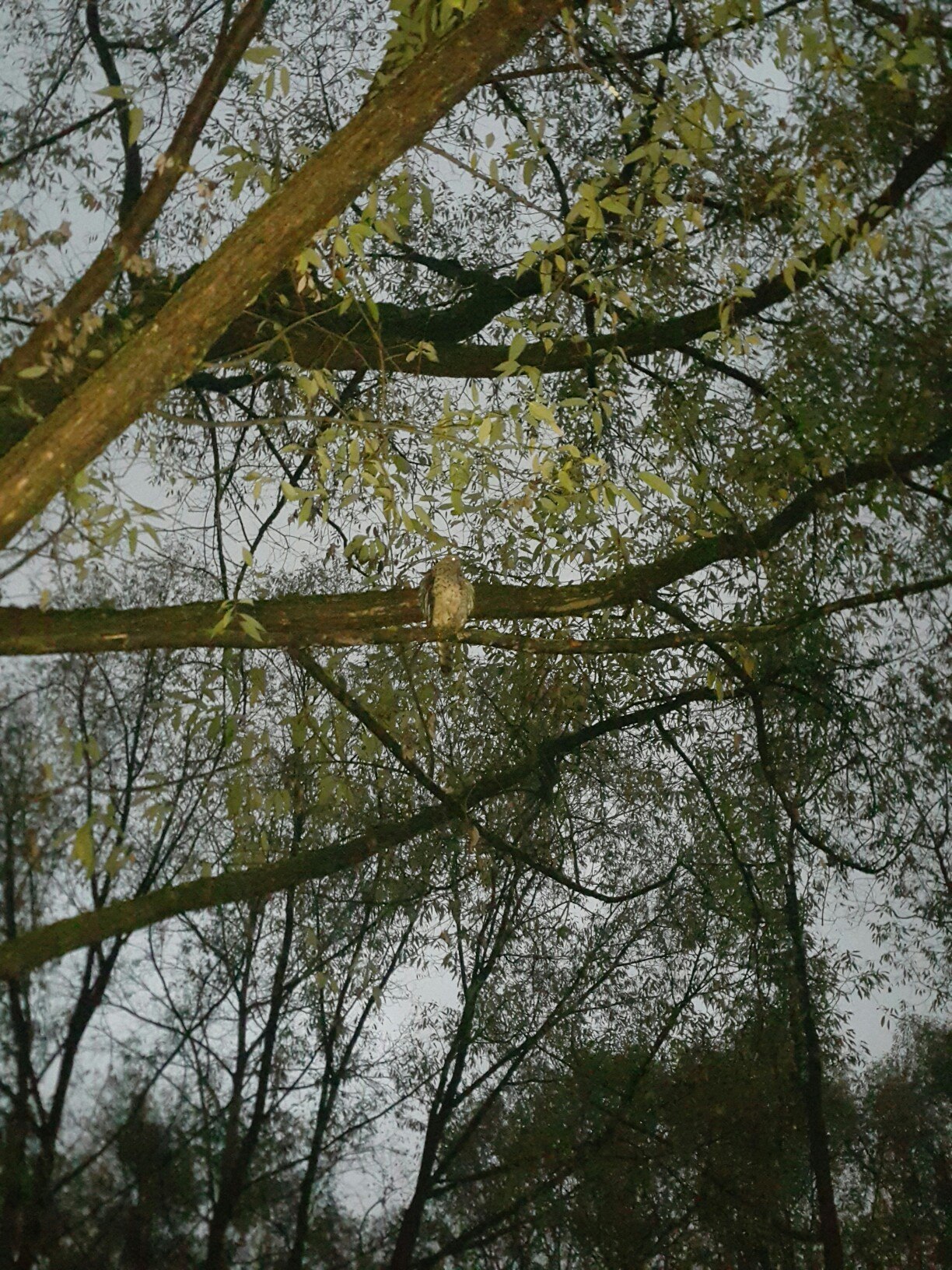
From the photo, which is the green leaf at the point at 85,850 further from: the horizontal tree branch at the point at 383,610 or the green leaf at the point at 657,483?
the green leaf at the point at 657,483

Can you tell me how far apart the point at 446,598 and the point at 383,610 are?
0.51 feet

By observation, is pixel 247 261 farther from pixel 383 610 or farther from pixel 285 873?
pixel 285 873

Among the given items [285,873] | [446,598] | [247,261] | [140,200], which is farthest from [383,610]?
[140,200]

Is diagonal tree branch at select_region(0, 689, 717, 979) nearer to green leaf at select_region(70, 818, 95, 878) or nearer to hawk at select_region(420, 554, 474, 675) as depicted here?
green leaf at select_region(70, 818, 95, 878)

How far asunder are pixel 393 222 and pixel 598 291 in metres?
0.43

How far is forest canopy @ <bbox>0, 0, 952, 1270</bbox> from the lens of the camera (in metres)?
1.69

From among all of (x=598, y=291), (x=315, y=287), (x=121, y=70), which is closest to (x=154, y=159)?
(x=121, y=70)

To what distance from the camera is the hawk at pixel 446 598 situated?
196 centimetres

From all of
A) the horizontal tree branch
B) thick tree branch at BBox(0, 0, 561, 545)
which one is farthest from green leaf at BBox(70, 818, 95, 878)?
thick tree branch at BBox(0, 0, 561, 545)

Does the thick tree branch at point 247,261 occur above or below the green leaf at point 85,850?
above

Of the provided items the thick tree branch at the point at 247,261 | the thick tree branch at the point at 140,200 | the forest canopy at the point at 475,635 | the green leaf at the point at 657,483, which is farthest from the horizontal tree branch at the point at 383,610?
the thick tree branch at the point at 140,200

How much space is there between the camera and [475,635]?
6.75 feet

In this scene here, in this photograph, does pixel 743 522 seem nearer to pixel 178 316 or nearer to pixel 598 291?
pixel 598 291

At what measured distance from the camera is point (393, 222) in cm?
218
